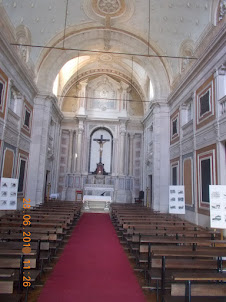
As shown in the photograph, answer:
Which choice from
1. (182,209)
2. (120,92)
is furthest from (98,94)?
(182,209)

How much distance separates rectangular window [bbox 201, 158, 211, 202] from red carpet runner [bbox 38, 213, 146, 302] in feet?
13.9

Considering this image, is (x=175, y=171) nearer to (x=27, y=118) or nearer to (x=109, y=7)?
(x=27, y=118)

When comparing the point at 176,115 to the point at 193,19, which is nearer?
the point at 193,19

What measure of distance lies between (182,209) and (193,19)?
8.67m

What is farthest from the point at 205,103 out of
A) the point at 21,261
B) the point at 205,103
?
the point at 21,261

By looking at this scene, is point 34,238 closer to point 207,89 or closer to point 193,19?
point 207,89

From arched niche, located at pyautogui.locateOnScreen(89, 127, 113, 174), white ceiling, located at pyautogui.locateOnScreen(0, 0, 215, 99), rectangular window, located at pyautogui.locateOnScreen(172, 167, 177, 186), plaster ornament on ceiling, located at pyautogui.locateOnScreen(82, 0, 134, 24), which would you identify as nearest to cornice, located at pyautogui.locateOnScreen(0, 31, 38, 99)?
white ceiling, located at pyautogui.locateOnScreen(0, 0, 215, 99)

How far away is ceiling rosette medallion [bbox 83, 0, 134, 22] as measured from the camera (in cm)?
1217

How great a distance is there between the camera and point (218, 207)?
653cm

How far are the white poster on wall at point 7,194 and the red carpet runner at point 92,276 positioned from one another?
2815 mm

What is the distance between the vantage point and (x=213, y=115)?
9.12 meters

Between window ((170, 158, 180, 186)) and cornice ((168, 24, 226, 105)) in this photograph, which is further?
window ((170, 158, 180, 186))

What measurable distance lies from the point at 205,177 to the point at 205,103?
303 cm

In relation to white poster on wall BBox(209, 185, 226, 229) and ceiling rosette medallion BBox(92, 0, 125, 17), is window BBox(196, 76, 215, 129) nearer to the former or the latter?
white poster on wall BBox(209, 185, 226, 229)
